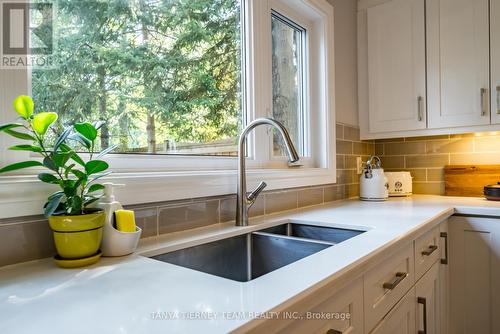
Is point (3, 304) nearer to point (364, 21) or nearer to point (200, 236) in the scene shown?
point (200, 236)

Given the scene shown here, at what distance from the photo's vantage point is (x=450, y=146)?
2279 mm

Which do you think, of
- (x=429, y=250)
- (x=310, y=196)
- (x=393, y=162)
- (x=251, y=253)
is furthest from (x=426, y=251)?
(x=393, y=162)

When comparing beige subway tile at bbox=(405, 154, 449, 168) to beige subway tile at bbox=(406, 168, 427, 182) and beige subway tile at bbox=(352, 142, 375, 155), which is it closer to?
beige subway tile at bbox=(406, 168, 427, 182)

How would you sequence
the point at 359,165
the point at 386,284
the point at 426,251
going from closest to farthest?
the point at 386,284
the point at 426,251
the point at 359,165

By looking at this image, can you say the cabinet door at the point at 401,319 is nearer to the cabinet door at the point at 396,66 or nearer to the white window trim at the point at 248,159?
the white window trim at the point at 248,159

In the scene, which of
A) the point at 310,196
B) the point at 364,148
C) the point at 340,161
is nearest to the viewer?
the point at 310,196

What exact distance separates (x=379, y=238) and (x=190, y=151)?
2.48 feet

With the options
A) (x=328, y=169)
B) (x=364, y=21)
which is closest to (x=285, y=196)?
(x=328, y=169)

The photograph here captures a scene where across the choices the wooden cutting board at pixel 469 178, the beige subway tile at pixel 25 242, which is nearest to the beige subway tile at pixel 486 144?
the wooden cutting board at pixel 469 178

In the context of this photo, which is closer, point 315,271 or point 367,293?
point 315,271

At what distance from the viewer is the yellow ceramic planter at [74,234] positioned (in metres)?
0.72

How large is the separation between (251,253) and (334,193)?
3.22ft

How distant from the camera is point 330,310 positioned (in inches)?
27.4

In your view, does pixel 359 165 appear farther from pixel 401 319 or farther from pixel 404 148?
pixel 401 319
